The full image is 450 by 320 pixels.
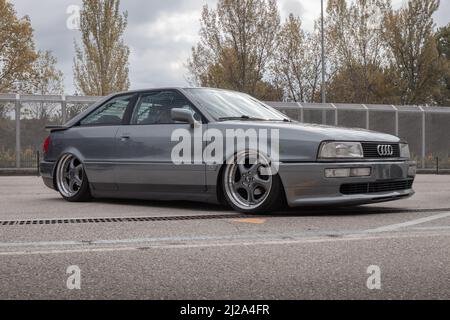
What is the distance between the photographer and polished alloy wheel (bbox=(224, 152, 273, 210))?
6562mm

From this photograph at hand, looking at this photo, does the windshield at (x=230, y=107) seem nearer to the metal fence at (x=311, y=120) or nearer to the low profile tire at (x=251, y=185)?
the low profile tire at (x=251, y=185)

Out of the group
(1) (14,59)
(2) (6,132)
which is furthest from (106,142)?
(1) (14,59)

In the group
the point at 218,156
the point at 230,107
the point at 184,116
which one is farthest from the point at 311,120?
the point at 218,156

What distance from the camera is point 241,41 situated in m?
30.0

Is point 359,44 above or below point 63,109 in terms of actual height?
above

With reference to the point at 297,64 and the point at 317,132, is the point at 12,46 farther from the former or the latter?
the point at 317,132

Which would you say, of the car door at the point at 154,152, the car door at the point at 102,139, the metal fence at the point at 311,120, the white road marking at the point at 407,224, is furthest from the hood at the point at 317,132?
the metal fence at the point at 311,120

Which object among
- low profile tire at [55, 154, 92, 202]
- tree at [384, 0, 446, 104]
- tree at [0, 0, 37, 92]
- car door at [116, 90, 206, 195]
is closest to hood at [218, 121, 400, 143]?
car door at [116, 90, 206, 195]

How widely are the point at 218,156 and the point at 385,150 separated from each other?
1.66 meters

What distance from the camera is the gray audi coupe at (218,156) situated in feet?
21.1

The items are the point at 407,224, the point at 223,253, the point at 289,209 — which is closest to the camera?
the point at 223,253

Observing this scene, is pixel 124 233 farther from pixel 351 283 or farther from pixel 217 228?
pixel 351 283

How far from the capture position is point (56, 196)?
9.23m

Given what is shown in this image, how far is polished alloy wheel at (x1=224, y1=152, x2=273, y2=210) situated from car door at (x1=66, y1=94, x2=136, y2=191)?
1.65 m
